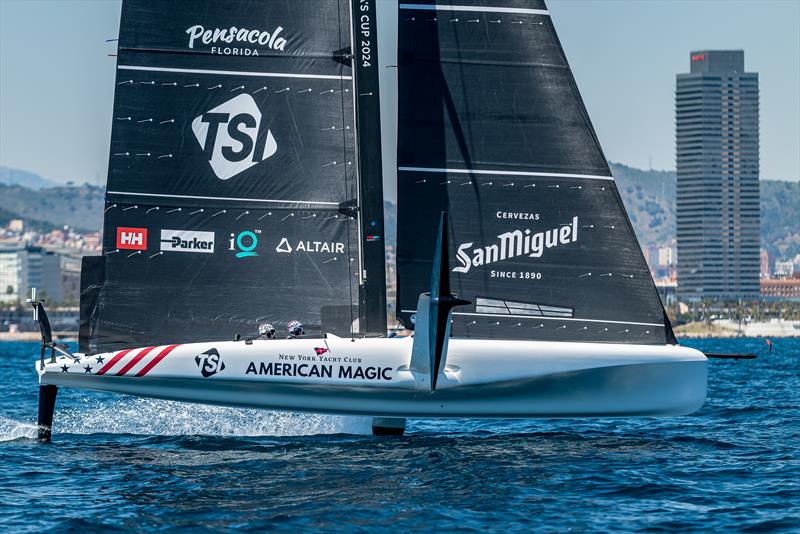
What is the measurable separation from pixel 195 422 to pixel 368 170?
646 cm

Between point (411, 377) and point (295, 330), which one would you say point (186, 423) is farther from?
point (411, 377)

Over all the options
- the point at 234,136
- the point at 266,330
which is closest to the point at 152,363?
the point at 266,330

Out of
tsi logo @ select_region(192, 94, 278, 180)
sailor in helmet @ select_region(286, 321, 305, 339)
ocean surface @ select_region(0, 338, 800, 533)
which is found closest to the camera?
ocean surface @ select_region(0, 338, 800, 533)

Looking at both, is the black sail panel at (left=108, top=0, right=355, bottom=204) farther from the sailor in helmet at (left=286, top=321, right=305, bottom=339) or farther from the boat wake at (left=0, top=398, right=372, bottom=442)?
the boat wake at (left=0, top=398, right=372, bottom=442)

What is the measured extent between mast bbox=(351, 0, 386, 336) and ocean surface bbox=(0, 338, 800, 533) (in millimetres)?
2263

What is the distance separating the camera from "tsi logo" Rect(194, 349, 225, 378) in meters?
18.3

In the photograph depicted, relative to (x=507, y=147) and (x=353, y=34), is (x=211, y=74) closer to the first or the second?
(x=353, y=34)

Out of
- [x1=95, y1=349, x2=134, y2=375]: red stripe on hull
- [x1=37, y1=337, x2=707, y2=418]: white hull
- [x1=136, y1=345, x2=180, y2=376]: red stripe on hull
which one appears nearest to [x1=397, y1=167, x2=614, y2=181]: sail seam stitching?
[x1=37, y1=337, x2=707, y2=418]: white hull

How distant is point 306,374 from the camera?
1806 cm

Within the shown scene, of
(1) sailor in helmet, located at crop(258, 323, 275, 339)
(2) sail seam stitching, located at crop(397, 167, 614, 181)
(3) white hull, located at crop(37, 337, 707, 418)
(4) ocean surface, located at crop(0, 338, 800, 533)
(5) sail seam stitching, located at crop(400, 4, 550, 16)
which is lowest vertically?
(4) ocean surface, located at crop(0, 338, 800, 533)

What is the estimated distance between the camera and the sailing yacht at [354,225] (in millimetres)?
18375

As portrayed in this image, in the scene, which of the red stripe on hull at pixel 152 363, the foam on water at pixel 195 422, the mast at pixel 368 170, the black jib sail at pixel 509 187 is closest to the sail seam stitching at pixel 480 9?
the black jib sail at pixel 509 187

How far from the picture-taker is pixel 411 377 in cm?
1792

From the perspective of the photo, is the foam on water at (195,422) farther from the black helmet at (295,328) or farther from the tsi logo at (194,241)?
the tsi logo at (194,241)
